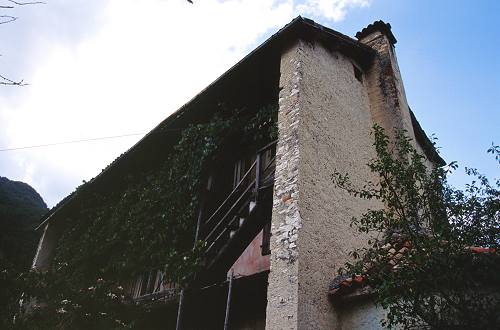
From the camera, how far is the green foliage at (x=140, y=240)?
22.6ft

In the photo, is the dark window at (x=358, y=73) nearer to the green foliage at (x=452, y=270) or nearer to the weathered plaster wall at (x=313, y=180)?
the weathered plaster wall at (x=313, y=180)

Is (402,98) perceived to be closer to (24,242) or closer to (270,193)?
(270,193)

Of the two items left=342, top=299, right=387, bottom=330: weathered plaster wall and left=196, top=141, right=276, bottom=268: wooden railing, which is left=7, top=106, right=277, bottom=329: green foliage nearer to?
left=196, top=141, right=276, bottom=268: wooden railing

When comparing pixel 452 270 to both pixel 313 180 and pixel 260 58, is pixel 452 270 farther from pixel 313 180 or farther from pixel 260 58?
pixel 260 58

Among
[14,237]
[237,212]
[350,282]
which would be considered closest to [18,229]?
[14,237]

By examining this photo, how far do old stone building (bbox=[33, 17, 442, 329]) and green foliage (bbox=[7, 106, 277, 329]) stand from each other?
1.32 feet

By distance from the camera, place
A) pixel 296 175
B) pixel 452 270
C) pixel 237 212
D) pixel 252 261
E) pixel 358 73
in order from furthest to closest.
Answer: pixel 252 261
pixel 358 73
pixel 237 212
pixel 296 175
pixel 452 270

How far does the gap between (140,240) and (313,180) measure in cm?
463

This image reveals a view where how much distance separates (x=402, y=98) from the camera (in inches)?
312

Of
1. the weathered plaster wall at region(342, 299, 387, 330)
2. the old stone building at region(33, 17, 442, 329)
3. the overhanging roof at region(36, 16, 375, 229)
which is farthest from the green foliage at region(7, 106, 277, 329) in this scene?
the weathered plaster wall at region(342, 299, 387, 330)

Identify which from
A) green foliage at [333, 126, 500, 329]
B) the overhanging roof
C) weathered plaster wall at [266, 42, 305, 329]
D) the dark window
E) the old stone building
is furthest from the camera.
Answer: the dark window

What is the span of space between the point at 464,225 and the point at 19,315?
6.82 meters

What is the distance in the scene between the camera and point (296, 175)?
521cm

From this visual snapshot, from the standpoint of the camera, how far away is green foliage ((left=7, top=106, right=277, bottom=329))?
689 centimetres
